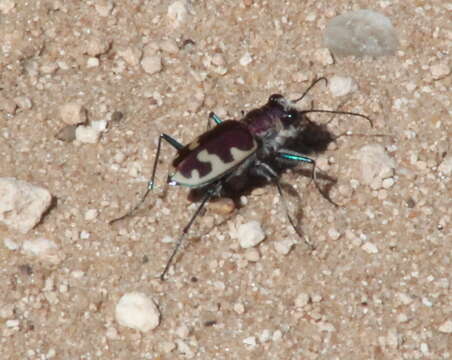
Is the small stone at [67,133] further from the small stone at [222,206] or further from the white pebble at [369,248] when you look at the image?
the white pebble at [369,248]

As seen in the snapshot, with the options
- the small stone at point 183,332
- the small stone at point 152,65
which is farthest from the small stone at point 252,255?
the small stone at point 152,65

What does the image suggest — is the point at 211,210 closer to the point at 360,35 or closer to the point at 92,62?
the point at 92,62

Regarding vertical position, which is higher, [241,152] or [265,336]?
[241,152]

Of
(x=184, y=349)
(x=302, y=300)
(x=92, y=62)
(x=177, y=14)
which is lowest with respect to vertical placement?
(x=184, y=349)

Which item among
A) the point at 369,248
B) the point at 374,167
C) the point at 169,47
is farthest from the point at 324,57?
the point at 369,248

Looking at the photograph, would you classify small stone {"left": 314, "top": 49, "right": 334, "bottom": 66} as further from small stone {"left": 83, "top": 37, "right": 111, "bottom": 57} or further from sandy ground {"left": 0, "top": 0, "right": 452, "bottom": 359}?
small stone {"left": 83, "top": 37, "right": 111, "bottom": 57}

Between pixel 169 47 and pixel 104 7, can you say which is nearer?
pixel 169 47

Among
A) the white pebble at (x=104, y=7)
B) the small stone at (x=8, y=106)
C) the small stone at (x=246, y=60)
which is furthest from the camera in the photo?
Result: the white pebble at (x=104, y=7)
